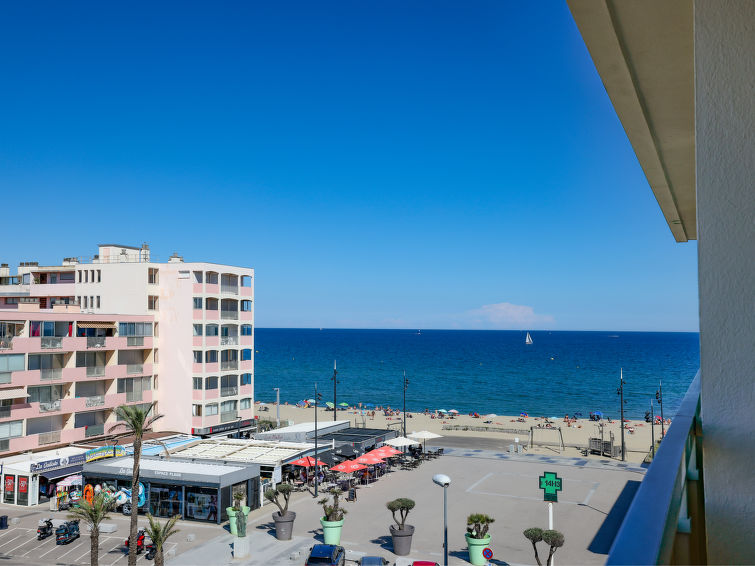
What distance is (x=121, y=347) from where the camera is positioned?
1495 inches

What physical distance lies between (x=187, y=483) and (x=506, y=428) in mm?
38954

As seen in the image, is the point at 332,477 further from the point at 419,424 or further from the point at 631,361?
the point at 631,361

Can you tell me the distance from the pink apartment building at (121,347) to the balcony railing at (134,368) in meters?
0.09

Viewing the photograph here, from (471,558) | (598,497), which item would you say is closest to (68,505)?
(471,558)

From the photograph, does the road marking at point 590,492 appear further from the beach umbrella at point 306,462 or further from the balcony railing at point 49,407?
the balcony railing at point 49,407

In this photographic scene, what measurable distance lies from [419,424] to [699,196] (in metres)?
62.5

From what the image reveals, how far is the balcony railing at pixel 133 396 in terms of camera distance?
3838 centimetres

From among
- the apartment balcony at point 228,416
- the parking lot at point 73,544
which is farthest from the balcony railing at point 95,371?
A: the parking lot at point 73,544

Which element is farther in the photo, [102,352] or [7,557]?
[102,352]

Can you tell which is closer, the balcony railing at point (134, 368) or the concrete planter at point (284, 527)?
the concrete planter at point (284, 527)

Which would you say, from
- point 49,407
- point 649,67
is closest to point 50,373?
point 49,407

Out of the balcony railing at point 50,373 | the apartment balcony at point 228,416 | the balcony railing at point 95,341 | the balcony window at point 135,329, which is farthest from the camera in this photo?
the apartment balcony at point 228,416

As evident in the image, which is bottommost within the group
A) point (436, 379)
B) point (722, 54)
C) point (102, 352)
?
point (436, 379)

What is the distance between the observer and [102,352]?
1469 inches
